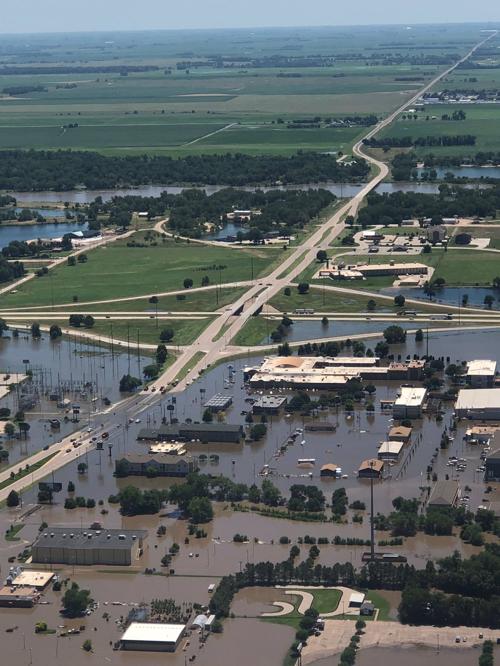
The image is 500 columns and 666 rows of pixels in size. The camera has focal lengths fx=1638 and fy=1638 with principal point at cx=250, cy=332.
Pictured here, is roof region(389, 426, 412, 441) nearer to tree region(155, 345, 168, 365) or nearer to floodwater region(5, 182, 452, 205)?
tree region(155, 345, 168, 365)

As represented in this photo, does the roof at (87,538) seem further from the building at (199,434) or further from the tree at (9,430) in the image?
the tree at (9,430)

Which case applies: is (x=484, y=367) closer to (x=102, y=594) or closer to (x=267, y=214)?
(x=102, y=594)

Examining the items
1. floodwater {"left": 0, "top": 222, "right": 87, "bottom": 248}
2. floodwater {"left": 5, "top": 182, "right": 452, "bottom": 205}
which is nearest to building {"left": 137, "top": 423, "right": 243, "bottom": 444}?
floodwater {"left": 0, "top": 222, "right": 87, "bottom": 248}

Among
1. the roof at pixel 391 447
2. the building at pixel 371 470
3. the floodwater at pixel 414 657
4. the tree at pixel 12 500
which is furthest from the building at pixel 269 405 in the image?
the floodwater at pixel 414 657

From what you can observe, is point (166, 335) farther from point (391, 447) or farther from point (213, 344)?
point (391, 447)

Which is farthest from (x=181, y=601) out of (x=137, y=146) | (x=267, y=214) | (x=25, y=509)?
(x=137, y=146)

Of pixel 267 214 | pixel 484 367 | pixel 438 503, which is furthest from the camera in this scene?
pixel 267 214

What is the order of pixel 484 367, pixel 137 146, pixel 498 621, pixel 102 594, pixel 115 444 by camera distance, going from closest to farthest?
pixel 498 621 → pixel 102 594 → pixel 115 444 → pixel 484 367 → pixel 137 146
